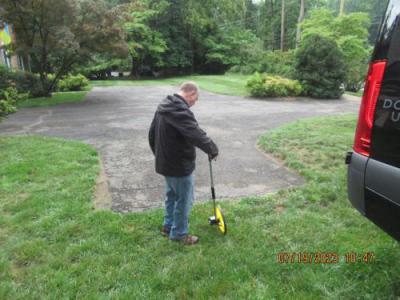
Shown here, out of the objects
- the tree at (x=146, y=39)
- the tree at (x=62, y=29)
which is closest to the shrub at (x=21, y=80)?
the tree at (x=62, y=29)

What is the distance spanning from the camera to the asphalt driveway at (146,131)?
455 centimetres

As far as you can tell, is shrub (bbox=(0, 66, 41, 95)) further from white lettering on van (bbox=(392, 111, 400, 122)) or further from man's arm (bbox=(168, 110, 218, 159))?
white lettering on van (bbox=(392, 111, 400, 122))

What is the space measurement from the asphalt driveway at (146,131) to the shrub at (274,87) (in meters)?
0.89

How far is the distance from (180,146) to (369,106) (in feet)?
4.99

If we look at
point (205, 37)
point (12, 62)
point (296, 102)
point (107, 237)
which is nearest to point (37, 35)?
point (12, 62)

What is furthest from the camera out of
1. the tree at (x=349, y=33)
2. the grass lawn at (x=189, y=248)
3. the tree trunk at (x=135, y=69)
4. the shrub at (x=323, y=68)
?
the tree trunk at (x=135, y=69)

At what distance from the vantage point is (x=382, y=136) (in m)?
2.07

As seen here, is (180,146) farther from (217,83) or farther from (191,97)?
(217,83)

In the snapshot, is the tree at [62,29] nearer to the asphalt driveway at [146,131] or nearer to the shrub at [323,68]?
the asphalt driveway at [146,131]

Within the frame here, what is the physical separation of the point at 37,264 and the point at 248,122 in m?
6.88

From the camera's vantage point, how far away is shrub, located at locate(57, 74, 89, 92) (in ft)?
59.5

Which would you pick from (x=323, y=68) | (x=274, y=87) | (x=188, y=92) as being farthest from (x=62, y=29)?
(x=188, y=92)

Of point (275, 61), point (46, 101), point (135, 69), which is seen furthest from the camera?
point (135, 69)
